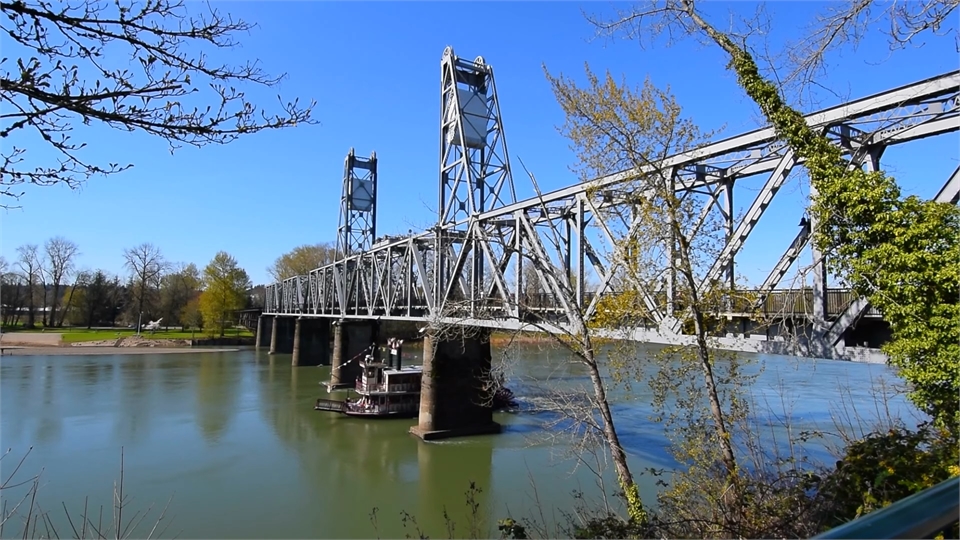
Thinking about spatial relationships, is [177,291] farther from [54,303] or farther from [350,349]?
[350,349]

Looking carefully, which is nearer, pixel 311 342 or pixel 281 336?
pixel 311 342

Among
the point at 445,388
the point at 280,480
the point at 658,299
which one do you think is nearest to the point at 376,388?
the point at 445,388

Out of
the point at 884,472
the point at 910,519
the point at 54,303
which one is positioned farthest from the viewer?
the point at 54,303

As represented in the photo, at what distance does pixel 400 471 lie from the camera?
18.0 m

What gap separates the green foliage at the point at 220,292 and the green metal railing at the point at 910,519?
246ft

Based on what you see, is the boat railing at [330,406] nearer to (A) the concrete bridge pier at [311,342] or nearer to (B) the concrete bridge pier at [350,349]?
(B) the concrete bridge pier at [350,349]

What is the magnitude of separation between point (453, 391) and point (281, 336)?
143 feet

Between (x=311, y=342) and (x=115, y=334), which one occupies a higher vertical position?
(x=311, y=342)

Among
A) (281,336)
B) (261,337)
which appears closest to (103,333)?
(261,337)

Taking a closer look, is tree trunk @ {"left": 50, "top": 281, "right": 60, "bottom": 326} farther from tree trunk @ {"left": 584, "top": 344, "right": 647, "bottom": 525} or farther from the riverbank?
tree trunk @ {"left": 584, "top": 344, "right": 647, "bottom": 525}

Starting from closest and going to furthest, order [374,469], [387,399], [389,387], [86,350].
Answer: [374,469] < [387,399] < [389,387] < [86,350]

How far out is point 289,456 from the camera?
19.5 metres

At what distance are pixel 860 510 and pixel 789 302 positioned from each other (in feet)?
10.6

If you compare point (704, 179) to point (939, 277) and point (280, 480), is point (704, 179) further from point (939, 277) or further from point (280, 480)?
point (280, 480)
